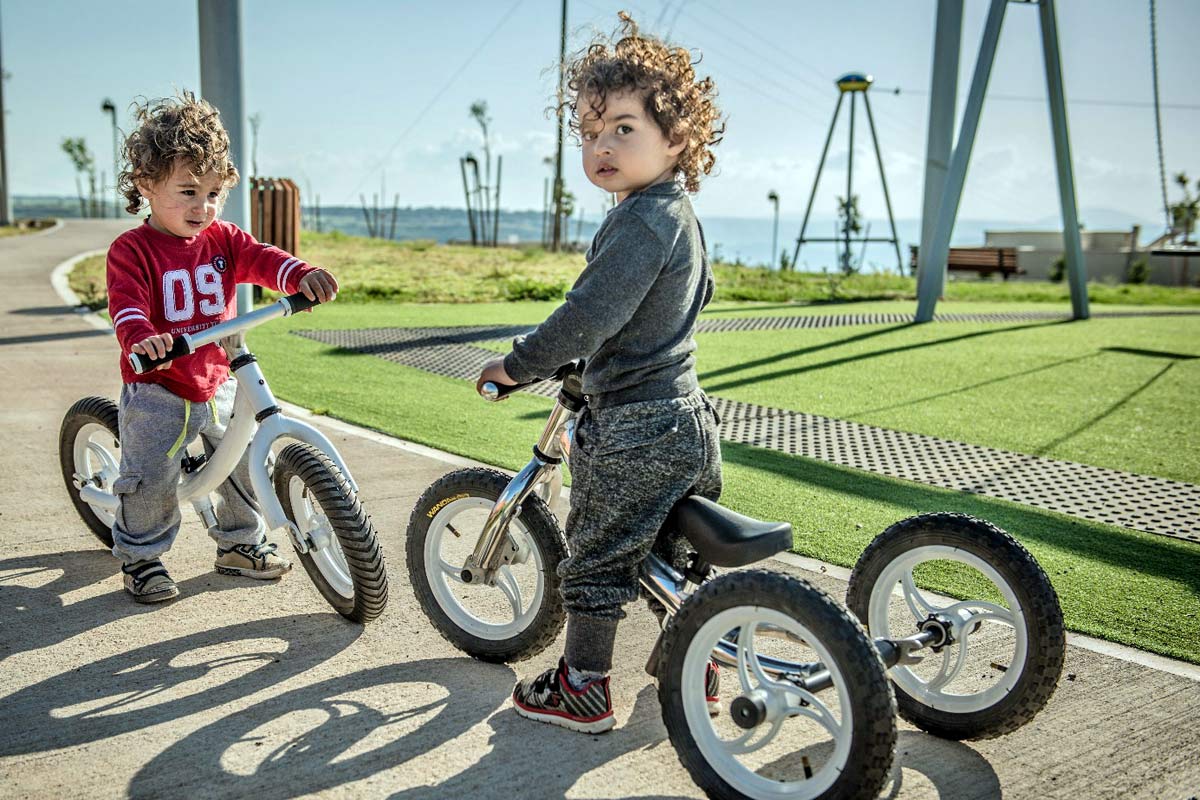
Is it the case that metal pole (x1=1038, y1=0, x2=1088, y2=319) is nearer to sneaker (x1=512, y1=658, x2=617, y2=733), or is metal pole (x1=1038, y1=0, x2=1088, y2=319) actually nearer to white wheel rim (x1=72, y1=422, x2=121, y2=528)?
white wheel rim (x1=72, y1=422, x2=121, y2=528)

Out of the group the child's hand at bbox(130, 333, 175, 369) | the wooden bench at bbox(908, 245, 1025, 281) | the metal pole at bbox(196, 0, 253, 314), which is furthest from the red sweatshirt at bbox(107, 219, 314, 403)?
the wooden bench at bbox(908, 245, 1025, 281)

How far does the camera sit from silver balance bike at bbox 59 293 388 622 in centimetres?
306

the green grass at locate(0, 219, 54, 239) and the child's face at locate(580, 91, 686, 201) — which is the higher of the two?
the green grass at locate(0, 219, 54, 239)

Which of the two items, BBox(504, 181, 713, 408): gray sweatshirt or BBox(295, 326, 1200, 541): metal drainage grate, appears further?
BBox(295, 326, 1200, 541): metal drainage grate

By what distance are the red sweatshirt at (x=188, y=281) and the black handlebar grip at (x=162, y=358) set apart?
0.22 m

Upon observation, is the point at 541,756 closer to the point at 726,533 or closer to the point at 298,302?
the point at 726,533

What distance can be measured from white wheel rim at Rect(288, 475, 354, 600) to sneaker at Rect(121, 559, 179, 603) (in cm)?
50

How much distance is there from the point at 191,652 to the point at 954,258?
25363 millimetres

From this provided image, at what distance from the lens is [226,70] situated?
373 inches

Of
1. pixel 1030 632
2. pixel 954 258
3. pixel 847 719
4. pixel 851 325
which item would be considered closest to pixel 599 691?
pixel 847 719

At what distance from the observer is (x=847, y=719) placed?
2.06 metres

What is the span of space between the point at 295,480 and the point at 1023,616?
2027mm

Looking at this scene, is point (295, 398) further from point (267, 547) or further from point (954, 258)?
point (954, 258)

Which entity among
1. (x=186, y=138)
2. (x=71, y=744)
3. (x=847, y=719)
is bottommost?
(x=71, y=744)
